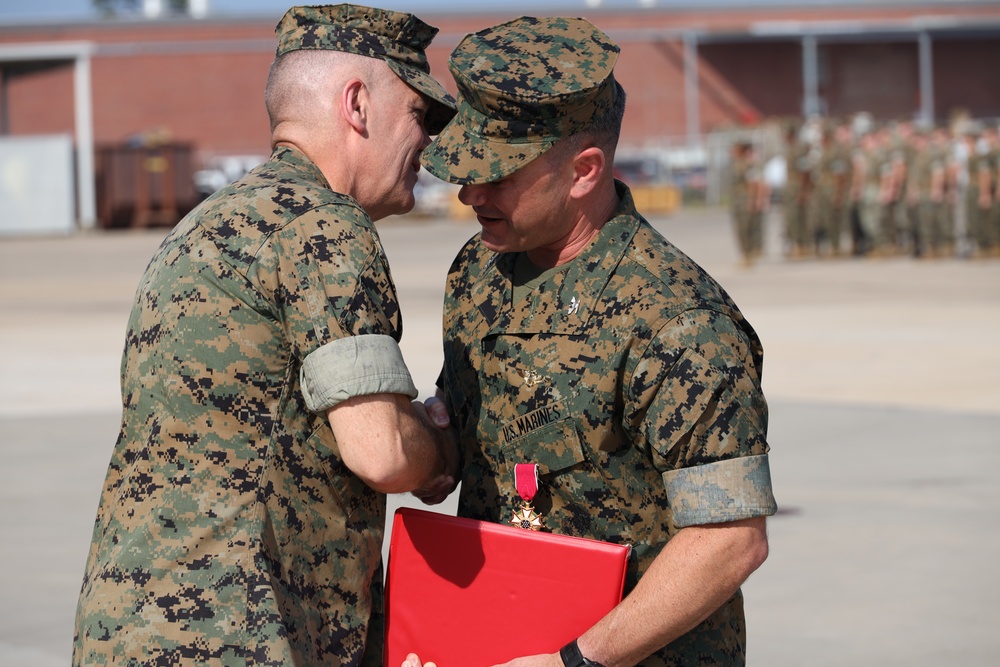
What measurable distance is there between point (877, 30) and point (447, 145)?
53.6 meters

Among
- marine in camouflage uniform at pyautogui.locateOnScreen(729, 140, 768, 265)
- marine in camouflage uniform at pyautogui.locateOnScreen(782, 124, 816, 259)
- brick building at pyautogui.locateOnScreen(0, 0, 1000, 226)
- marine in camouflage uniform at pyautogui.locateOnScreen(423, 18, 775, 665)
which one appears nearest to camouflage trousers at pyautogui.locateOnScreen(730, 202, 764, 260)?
marine in camouflage uniform at pyautogui.locateOnScreen(729, 140, 768, 265)

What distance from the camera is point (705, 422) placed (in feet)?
7.12

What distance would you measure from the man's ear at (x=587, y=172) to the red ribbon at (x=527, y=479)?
471mm

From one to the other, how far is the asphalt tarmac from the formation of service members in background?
10.0 ft

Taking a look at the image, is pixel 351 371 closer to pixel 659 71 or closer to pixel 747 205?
pixel 747 205

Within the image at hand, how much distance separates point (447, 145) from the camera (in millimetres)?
2383

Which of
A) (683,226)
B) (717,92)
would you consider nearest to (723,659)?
→ (683,226)

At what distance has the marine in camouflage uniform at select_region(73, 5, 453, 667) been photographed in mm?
2250

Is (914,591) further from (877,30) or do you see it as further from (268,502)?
(877,30)

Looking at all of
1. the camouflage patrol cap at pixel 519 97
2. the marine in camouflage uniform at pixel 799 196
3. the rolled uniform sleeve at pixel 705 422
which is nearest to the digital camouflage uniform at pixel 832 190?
the marine in camouflage uniform at pixel 799 196

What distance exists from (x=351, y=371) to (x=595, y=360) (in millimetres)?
409

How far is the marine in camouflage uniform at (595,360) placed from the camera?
2191 mm

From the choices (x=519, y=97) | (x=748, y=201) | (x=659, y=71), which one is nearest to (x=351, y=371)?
(x=519, y=97)

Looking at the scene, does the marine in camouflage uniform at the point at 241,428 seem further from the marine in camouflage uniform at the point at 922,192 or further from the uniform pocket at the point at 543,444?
the marine in camouflage uniform at the point at 922,192
